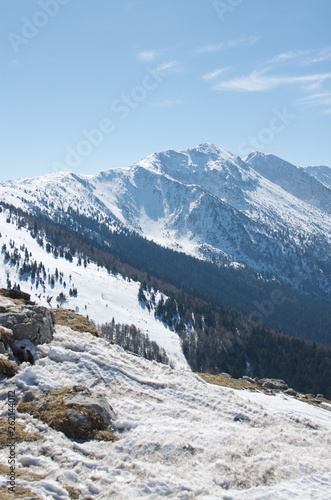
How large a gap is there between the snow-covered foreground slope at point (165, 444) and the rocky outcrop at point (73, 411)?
535 millimetres

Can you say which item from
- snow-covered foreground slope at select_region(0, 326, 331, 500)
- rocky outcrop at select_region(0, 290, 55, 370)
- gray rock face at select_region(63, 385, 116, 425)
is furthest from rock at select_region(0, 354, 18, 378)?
gray rock face at select_region(63, 385, 116, 425)

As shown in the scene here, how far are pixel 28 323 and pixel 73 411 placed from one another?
356 inches

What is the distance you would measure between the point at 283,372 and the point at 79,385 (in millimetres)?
147925

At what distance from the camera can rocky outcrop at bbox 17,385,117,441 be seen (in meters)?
18.3

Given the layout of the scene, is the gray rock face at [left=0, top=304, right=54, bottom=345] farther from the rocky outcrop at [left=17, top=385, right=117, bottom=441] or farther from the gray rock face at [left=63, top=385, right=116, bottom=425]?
the gray rock face at [left=63, top=385, right=116, bottom=425]

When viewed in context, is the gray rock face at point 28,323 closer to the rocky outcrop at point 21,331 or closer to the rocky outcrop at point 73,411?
the rocky outcrop at point 21,331

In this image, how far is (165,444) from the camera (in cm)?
1817

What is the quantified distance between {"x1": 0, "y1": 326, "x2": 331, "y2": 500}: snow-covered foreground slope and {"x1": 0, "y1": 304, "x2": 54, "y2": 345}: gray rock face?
92 cm

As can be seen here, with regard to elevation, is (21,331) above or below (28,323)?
below

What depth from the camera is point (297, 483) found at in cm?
1647

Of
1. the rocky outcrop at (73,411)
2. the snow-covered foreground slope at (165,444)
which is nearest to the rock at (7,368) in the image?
the snow-covered foreground slope at (165,444)

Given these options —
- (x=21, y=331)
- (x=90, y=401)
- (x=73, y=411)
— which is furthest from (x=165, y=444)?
(x=21, y=331)

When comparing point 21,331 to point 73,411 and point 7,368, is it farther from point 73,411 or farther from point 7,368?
point 73,411

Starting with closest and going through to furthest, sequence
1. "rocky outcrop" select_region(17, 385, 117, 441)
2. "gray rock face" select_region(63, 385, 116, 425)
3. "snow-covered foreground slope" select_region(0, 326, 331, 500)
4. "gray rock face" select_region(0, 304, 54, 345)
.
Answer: "snow-covered foreground slope" select_region(0, 326, 331, 500)
"rocky outcrop" select_region(17, 385, 117, 441)
"gray rock face" select_region(63, 385, 116, 425)
"gray rock face" select_region(0, 304, 54, 345)
